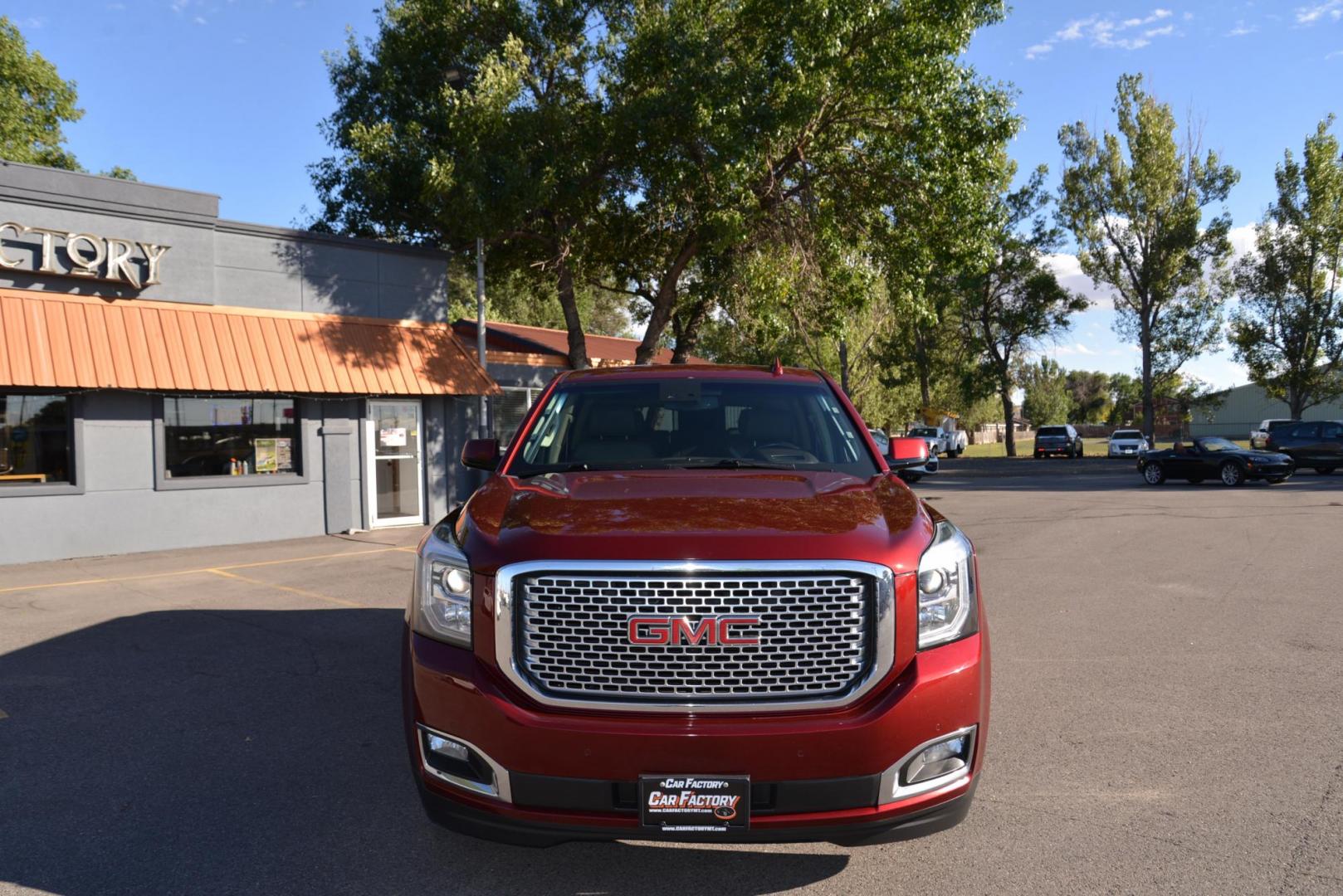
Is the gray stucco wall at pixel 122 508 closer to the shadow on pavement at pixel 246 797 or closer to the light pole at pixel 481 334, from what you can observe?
the light pole at pixel 481 334

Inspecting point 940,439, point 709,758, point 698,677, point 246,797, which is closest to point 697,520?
point 698,677

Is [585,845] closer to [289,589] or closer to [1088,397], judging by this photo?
[289,589]

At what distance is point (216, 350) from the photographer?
13.9 m

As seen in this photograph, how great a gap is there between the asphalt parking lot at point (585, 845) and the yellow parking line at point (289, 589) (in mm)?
76

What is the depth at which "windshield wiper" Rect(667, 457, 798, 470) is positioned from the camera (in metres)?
4.13

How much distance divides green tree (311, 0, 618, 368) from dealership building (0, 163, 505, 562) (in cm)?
178

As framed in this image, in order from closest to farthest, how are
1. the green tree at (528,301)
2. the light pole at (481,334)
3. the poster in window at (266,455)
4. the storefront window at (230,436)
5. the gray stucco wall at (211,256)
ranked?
the gray stucco wall at (211,256)
the storefront window at (230,436)
the poster in window at (266,455)
the light pole at (481,334)
the green tree at (528,301)

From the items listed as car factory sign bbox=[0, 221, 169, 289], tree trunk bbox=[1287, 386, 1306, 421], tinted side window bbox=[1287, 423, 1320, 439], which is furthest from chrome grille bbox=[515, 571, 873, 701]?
tree trunk bbox=[1287, 386, 1306, 421]

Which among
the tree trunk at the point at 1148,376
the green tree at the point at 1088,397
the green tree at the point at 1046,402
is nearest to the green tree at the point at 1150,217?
the tree trunk at the point at 1148,376

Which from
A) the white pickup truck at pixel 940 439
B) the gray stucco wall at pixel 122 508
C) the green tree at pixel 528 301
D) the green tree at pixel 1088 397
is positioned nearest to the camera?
the gray stucco wall at pixel 122 508

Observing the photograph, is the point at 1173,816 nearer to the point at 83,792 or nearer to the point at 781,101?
the point at 83,792

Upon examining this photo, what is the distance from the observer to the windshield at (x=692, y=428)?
4410 mm

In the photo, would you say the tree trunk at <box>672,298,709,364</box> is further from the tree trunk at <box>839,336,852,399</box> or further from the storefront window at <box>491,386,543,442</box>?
the tree trunk at <box>839,336,852,399</box>

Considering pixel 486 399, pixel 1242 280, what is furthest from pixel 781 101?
pixel 1242 280
